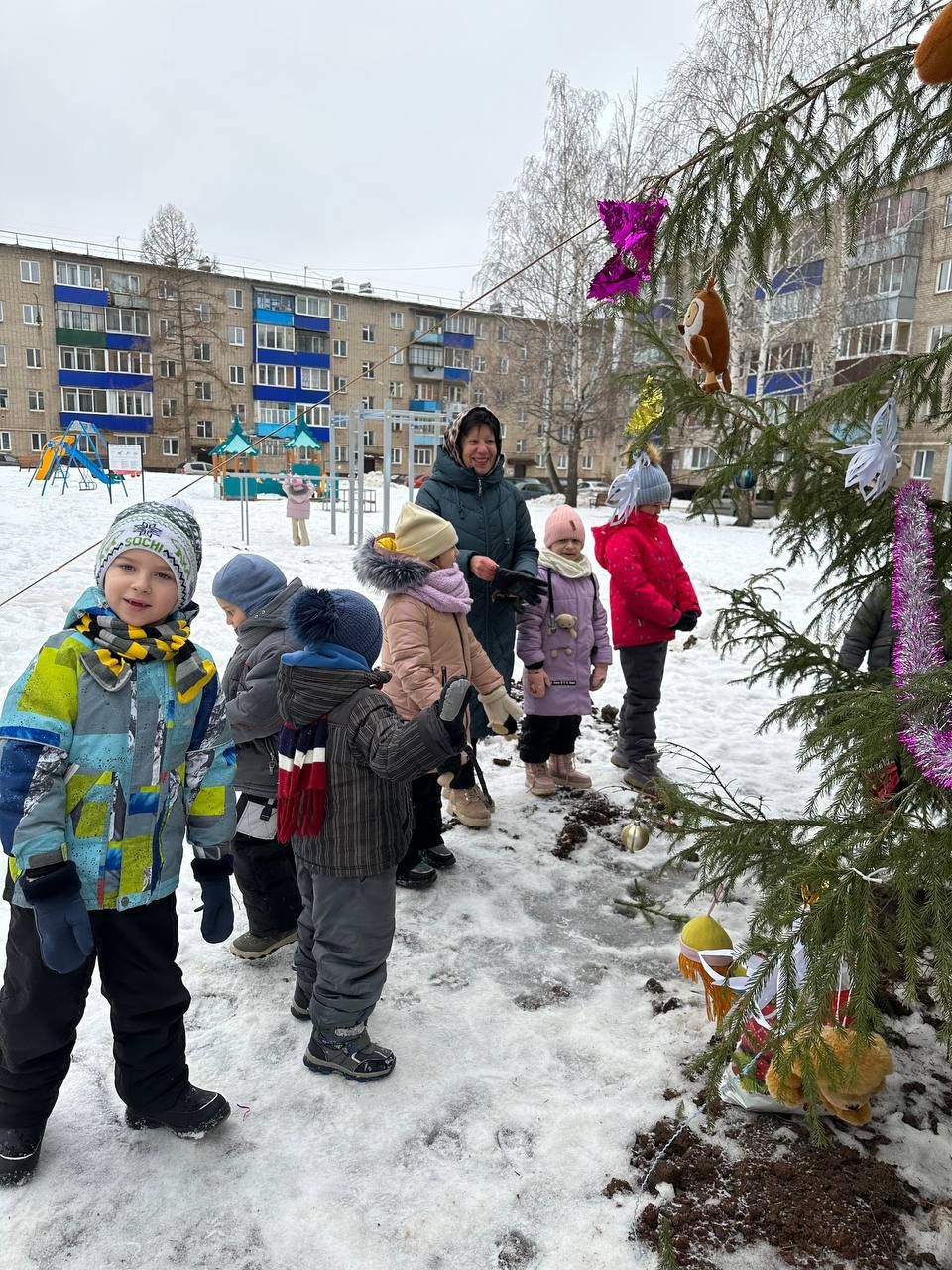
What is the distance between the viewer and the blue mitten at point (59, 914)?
5.59 ft

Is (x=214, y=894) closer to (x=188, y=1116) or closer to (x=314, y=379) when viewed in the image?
(x=188, y=1116)

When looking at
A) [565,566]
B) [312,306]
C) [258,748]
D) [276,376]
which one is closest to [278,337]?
[276,376]

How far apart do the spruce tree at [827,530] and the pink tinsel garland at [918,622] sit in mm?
53

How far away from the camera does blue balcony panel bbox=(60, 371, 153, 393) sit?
4288 cm

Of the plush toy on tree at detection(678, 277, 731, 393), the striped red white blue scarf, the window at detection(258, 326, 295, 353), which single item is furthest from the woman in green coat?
the window at detection(258, 326, 295, 353)

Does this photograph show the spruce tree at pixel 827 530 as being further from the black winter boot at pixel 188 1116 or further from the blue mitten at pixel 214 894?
the black winter boot at pixel 188 1116

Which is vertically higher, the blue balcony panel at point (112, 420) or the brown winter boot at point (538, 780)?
the blue balcony panel at point (112, 420)

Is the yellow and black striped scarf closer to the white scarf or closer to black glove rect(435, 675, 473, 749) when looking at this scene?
black glove rect(435, 675, 473, 749)

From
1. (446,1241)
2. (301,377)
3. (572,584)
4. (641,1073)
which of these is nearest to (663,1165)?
(641,1073)

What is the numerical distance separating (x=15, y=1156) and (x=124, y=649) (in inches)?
48.9

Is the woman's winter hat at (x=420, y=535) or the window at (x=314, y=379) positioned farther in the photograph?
the window at (x=314, y=379)

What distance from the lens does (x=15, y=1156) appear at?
1.86 m

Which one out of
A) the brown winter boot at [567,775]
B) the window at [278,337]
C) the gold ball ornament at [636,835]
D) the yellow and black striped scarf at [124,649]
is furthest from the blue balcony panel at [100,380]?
the yellow and black striped scarf at [124,649]

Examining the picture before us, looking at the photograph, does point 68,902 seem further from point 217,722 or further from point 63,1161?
point 63,1161
